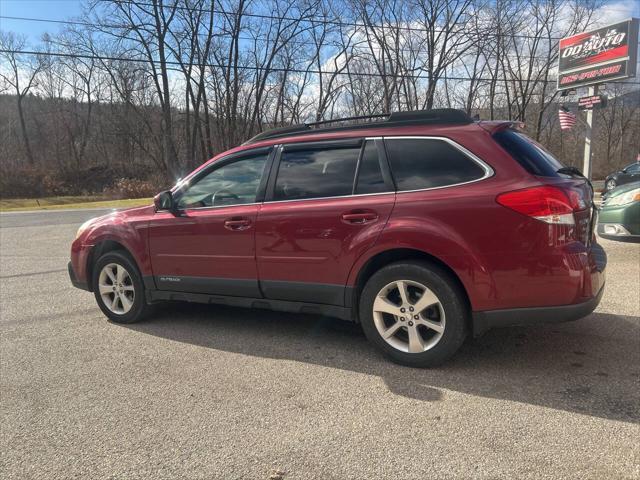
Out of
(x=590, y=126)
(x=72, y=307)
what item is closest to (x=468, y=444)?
(x=72, y=307)

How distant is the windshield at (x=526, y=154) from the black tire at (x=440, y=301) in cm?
92

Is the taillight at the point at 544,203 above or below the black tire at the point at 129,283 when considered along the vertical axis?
above

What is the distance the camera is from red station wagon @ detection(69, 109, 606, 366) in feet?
10.4

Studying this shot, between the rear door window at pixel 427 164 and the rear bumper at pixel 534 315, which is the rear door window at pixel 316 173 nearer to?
the rear door window at pixel 427 164

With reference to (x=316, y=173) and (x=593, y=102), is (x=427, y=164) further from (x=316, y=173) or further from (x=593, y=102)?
(x=593, y=102)

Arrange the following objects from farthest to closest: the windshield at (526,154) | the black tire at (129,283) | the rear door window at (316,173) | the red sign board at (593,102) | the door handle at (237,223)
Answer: the red sign board at (593,102) < the black tire at (129,283) < the door handle at (237,223) < the rear door window at (316,173) < the windshield at (526,154)

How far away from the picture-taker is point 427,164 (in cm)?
353

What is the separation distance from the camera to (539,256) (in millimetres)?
3127

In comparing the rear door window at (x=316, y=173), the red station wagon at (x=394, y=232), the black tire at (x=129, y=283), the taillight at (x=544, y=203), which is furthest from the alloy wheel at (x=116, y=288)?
the taillight at (x=544, y=203)

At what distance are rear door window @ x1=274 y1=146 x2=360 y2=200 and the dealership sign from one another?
1666cm

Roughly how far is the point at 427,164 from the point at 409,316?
1.11 metres

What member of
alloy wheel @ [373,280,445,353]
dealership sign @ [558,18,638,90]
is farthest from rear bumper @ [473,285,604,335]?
dealership sign @ [558,18,638,90]

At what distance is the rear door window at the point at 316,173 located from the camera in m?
3.82

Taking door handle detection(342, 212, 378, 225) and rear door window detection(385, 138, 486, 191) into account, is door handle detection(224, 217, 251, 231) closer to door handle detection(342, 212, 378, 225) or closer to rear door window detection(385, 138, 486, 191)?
door handle detection(342, 212, 378, 225)
